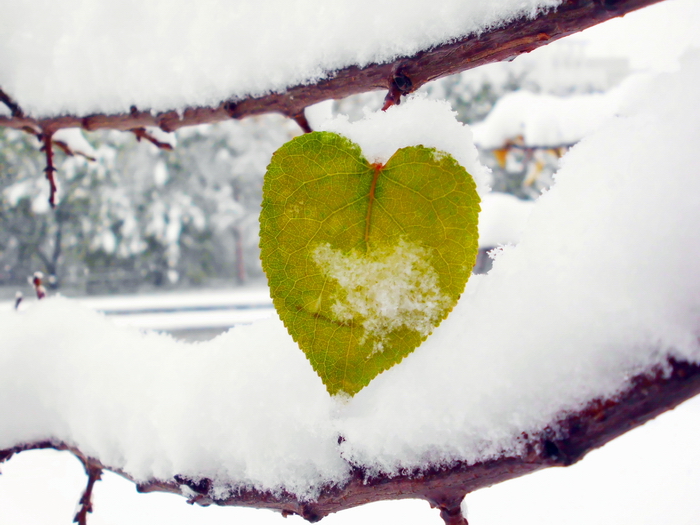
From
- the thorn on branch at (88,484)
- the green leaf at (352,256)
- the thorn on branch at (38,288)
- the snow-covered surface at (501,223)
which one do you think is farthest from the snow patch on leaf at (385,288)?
the snow-covered surface at (501,223)

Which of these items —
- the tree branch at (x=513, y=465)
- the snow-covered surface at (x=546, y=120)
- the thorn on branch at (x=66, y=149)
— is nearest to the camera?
the tree branch at (x=513, y=465)

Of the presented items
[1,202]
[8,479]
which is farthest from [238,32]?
[1,202]

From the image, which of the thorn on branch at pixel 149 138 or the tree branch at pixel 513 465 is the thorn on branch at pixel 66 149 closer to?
the thorn on branch at pixel 149 138

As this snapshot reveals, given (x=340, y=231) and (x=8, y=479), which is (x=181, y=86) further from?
→ (x=8, y=479)

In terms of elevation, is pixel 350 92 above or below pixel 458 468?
above

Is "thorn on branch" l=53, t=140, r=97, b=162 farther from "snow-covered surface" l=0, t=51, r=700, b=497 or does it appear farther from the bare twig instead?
"snow-covered surface" l=0, t=51, r=700, b=497

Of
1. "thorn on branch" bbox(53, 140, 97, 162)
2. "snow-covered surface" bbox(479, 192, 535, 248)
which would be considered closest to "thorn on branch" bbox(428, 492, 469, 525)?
"thorn on branch" bbox(53, 140, 97, 162)

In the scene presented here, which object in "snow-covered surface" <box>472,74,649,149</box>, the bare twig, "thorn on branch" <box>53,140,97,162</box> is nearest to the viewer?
the bare twig
